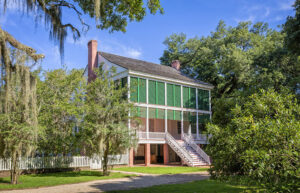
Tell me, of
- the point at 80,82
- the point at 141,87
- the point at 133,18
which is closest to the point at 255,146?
the point at 133,18

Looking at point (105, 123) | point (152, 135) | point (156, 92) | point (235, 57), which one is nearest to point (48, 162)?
point (105, 123)

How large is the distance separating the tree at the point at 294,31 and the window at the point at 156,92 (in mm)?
12968

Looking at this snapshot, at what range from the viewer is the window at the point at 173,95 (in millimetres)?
26453

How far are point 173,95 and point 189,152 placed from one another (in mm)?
5868

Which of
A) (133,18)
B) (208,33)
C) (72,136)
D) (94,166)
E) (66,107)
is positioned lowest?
(94,166)

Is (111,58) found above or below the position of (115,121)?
above

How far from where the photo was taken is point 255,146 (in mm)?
5246

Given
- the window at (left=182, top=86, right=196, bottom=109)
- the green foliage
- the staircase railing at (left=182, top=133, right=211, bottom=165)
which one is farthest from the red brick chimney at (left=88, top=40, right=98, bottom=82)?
the green foliage

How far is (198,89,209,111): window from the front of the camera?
28984 millimetres

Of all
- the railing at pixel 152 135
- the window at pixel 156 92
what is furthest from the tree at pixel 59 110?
the window at pixel 156 92

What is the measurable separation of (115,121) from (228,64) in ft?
62.6

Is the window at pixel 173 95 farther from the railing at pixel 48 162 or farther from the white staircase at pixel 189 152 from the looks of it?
the railing at pixel 48 162

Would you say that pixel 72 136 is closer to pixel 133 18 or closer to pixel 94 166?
pixel 94 166

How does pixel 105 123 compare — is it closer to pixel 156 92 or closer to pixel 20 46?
pixel 156 92
